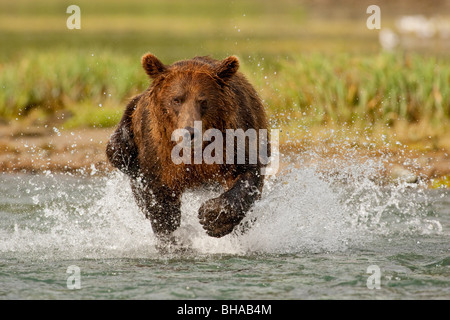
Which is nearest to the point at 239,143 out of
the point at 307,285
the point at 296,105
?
the point at 307,285

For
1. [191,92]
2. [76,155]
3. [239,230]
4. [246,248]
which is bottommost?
[246,248]

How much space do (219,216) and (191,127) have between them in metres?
0.87

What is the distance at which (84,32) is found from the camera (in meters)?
33.2

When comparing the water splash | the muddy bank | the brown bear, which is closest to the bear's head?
the brown bear

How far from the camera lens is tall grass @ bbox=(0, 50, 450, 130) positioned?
12.2 metres

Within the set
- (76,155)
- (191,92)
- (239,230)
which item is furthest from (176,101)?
(76,155)

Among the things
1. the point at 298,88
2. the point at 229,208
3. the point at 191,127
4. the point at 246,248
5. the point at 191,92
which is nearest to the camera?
the point at 191,127

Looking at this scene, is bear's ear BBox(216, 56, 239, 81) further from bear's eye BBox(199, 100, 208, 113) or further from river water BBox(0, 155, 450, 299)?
river water BBox(0, 155, 450, 299)

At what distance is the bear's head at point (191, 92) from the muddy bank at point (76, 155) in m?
3.83

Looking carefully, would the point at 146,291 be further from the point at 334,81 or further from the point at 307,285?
the point at 334,81

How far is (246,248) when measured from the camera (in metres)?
7.45

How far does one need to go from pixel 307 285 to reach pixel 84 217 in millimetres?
3549

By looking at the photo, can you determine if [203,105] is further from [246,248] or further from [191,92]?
[246,248]

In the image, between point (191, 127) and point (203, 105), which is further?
point (203, 105)
